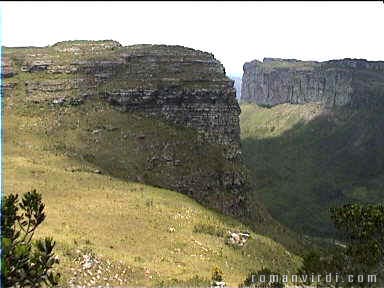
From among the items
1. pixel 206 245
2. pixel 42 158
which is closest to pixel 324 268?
pixel 206 245

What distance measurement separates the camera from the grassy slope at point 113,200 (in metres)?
30.2

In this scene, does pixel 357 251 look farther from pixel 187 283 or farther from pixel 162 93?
pixel 162 93

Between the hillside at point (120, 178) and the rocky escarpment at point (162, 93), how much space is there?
15 cm

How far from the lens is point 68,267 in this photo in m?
26.5

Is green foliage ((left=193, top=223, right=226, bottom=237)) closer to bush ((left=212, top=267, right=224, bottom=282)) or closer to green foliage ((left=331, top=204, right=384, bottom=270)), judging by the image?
bush ((left=212, top=267, right=224, bottom=282))

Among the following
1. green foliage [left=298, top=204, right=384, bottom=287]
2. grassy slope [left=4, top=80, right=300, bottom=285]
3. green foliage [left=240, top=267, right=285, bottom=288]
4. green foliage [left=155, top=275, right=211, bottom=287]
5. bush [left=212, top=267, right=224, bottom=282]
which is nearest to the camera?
green foliage [left=298, top=204, right=384, bottom=287]

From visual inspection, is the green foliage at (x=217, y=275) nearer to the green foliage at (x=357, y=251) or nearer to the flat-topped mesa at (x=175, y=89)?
the green foliage at (x=357, y=251)

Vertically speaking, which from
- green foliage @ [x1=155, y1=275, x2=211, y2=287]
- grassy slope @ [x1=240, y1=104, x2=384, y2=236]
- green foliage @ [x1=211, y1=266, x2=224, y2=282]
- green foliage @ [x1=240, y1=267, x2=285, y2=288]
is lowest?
grassy slope @ [x1=240, y1=104, x2=384, y2=236]

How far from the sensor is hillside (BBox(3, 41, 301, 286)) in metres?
30.2

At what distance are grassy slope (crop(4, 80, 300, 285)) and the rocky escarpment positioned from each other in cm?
118

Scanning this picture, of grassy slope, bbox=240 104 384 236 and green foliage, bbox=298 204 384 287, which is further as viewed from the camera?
grassy slope, bbox=240 104 384 236

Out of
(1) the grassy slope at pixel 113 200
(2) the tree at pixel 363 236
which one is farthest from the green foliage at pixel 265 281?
(1) the grassy slope at pixel 113 200

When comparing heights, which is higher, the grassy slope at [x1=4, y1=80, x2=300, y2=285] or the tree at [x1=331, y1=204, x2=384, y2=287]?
the tree at [x1=331, y1=204, x2=384, y2=287]

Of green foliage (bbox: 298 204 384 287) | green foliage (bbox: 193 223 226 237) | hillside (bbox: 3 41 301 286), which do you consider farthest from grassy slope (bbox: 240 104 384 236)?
green foliage (bbox: 298 204 384 287)
